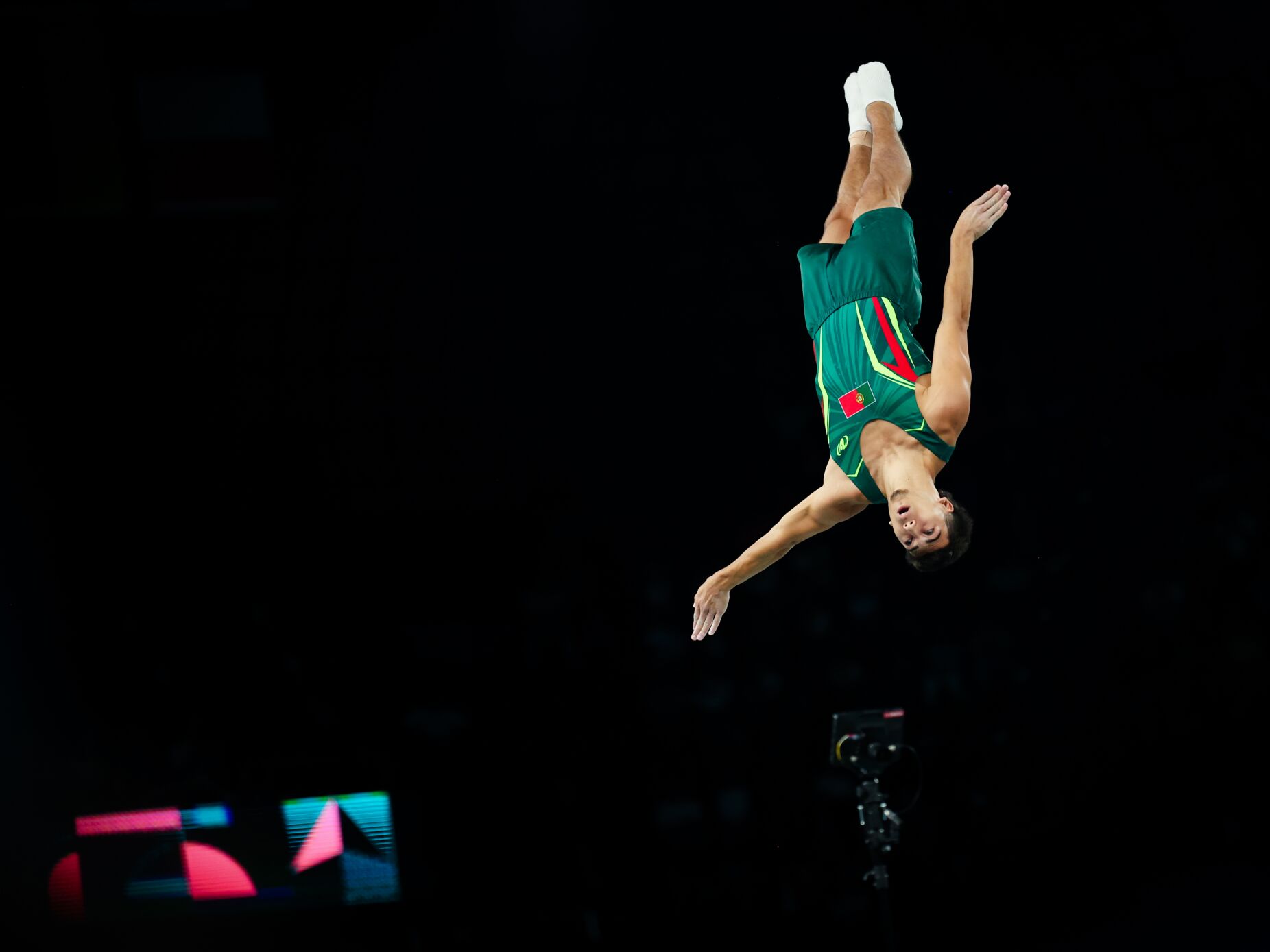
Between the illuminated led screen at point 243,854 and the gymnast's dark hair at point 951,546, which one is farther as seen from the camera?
the illuminated led screen at point 243,854

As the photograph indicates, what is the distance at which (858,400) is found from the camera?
3.32 m

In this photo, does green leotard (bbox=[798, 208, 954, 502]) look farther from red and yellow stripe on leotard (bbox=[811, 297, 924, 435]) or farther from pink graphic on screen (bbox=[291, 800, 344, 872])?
pink graphic on screen (bbox=[291, 800, 344, 872])

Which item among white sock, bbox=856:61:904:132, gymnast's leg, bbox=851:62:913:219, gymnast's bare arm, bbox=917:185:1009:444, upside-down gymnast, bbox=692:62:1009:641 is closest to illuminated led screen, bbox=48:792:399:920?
upside-down gymnast, bbox=692:62:1009:641

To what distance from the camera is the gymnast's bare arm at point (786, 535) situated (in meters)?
3.38

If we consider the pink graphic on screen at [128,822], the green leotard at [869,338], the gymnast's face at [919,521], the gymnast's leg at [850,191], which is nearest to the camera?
the gymnast's face at [919,521]

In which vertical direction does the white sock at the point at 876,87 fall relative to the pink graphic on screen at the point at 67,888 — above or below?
above

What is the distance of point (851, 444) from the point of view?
10.9 feet

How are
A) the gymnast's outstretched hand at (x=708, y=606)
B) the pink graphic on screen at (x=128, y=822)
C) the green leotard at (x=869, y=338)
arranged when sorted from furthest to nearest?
the pink graphic on screen at (x=128, y=822)
the gymnast's outstretched hand at (x=708, y=606)
the green leotard at (x=869, y=338)

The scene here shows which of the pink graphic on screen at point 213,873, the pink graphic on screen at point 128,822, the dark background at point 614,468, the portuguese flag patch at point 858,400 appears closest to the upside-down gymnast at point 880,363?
the portuguese flag patch at point 858,400

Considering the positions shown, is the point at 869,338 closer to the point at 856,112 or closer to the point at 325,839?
the point at 856,112

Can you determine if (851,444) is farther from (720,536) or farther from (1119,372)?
(1119,372)

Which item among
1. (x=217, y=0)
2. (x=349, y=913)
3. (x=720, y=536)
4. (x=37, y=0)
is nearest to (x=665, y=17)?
(x=217, y=0)

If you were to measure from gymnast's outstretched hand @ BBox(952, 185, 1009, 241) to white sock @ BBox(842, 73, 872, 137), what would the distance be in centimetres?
74

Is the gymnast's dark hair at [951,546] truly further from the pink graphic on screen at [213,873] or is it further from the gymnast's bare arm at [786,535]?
the pink graphic on screen at [213,873]
